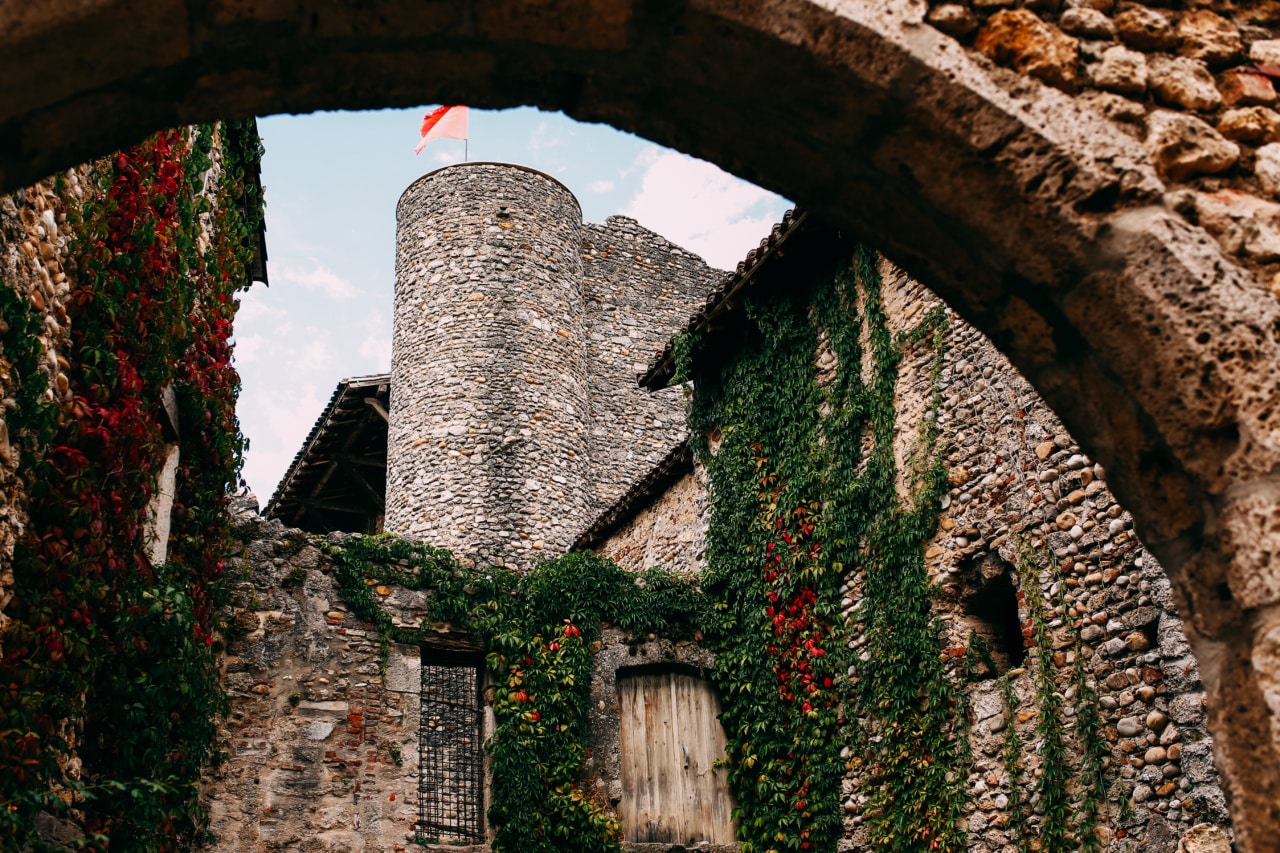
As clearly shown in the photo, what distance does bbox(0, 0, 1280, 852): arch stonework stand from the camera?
2119mm

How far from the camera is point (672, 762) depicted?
892 centimetres

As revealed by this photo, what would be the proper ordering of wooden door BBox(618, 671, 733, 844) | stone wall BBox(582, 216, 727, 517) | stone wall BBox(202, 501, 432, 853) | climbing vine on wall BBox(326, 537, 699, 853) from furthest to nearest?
1. stone wall BBox(582, 216, 727, 517)
2. wooden door BBox(618, 671, 733, 844)
3. climbing vine on wall BBox(326, 537, 699, 853)
4. stone wall BBox(202, 501, 432, 853)

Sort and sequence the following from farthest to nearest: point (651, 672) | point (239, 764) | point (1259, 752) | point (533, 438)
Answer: point (533, 438), point (651, 672), point (239, 764), point (1259, 752)

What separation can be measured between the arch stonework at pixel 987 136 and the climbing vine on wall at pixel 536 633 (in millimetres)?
6502

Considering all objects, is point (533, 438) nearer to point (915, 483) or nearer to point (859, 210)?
point (915, 483)

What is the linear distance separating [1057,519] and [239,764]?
226 inches

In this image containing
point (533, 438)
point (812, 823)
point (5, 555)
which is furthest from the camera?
point (533, 438)

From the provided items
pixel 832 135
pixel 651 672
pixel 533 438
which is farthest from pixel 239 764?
pixel 533 438

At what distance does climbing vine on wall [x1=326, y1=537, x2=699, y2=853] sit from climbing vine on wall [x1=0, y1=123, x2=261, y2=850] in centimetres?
181

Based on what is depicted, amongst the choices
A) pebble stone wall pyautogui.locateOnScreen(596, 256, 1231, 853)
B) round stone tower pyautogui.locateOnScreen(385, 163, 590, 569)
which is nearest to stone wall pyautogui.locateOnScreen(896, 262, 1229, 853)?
pebble stone wall pyautogui.locateOnScreen(596, 256, 1231, 853)

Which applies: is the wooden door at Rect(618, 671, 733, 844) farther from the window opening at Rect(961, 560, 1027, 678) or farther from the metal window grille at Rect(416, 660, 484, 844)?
the metal window grille at Rect(416, 660, 484, 844)

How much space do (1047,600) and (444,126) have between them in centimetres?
1468

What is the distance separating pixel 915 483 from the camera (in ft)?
25.0

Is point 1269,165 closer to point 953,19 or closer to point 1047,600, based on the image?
point 953,19
